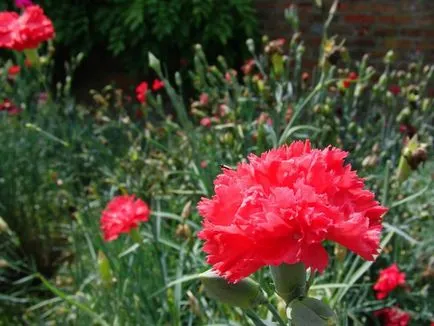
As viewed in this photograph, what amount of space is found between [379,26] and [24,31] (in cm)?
266

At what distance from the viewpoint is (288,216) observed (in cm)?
71

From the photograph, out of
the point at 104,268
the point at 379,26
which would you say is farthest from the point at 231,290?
the point at 379,26

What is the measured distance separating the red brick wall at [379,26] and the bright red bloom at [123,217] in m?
2.74

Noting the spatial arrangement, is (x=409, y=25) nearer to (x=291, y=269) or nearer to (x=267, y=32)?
(x=267, y=32)

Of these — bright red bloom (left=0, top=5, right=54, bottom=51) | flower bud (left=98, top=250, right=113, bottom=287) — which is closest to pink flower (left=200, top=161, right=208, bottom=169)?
flower bud (left=98, top=250, right=113, bottom=287)

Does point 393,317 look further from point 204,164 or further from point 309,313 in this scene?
point 309,313

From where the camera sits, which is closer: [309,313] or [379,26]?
[309,313]

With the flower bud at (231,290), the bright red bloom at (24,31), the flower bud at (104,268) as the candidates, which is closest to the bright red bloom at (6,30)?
the bright red bloom at (24,31)

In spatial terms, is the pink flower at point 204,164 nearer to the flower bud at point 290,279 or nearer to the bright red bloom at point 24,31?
the bright red bloom at point 24,31

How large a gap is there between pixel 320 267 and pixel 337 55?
4.26 ft

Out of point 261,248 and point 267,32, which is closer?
point 261,248

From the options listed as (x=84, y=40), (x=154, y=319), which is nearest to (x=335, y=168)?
(x=154, y=319)

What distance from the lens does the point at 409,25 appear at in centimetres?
427

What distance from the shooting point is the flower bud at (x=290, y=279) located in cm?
76
